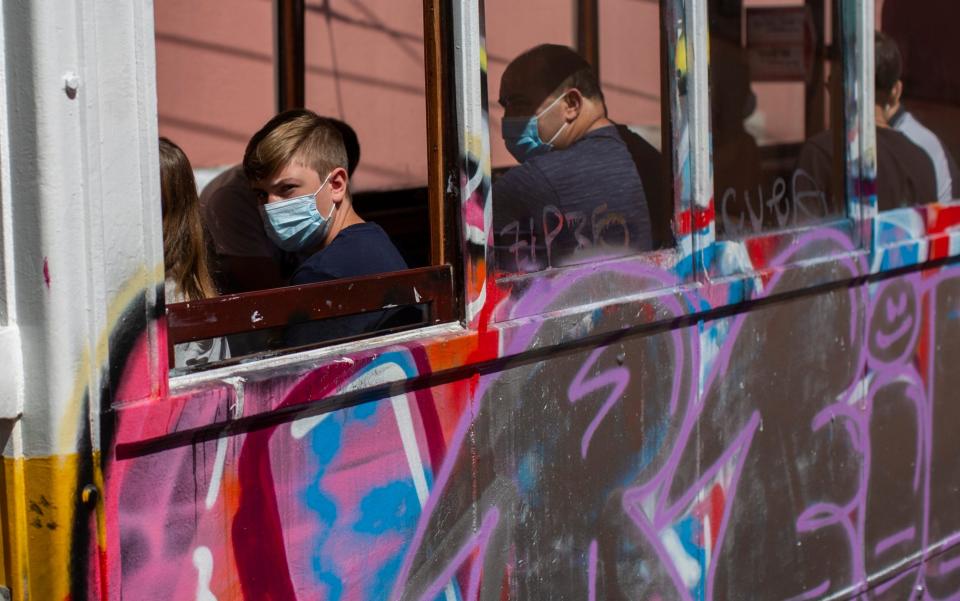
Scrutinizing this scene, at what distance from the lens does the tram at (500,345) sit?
2.09 meters

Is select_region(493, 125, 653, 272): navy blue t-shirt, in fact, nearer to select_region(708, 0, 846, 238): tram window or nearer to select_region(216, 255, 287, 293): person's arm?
select_region(708, 0, 846, 238): tram window

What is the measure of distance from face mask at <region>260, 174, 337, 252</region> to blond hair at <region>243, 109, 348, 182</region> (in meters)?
0.09

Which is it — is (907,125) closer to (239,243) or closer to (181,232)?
(239,243)

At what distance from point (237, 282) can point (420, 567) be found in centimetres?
114

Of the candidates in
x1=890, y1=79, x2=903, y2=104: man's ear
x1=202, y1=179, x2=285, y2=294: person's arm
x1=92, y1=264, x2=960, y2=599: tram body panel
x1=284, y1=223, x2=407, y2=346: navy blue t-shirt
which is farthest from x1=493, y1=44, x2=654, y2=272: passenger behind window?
x1=890, y1=79, x2=903, y2=104: man's ear

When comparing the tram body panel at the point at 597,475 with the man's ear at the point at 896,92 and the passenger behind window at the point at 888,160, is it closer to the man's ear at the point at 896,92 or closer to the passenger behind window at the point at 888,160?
the passenger behind window at the point at 888,160

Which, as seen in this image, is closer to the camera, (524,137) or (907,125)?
(524,137)

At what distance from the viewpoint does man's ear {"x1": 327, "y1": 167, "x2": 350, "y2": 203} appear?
307 centimetres

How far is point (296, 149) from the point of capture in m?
3.05

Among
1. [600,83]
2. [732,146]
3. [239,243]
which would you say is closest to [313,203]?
[600,83]

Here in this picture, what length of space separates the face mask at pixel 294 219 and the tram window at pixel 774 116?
1.09 meters

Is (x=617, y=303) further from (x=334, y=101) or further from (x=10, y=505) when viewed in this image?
(x=334, y=101)

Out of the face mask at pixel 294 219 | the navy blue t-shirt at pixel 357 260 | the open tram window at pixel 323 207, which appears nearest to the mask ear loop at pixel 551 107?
the open tram window at pixel 323 207

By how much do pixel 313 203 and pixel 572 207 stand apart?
23.2 inches
